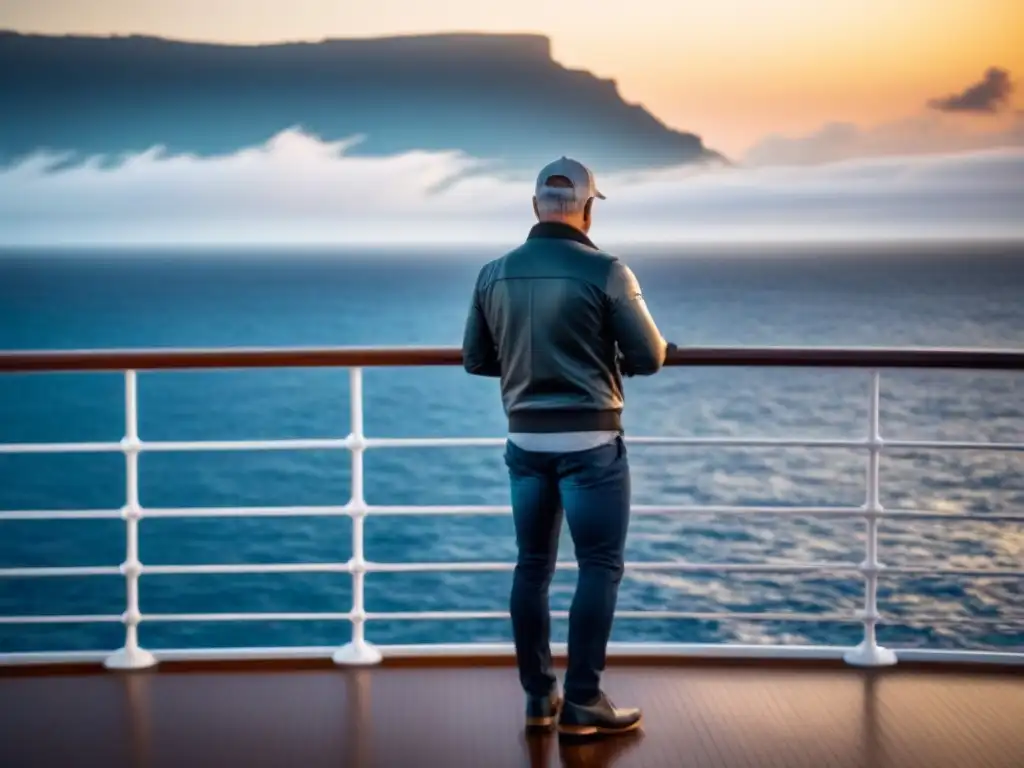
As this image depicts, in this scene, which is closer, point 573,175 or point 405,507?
point 573,175

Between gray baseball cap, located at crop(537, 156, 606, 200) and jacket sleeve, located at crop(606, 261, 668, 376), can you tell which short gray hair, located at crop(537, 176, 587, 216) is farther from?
jacket sleeve, located at crop(606, 261, 668, 376)

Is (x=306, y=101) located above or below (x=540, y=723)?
above

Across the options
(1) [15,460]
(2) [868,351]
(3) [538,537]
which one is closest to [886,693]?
(2) [868,351]

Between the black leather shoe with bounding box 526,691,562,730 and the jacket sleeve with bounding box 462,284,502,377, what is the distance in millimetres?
668

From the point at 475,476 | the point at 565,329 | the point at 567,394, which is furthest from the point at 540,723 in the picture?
the point at 475,476

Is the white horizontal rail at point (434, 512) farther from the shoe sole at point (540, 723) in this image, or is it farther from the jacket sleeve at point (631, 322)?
the jacket sleeve at point (631, 322)

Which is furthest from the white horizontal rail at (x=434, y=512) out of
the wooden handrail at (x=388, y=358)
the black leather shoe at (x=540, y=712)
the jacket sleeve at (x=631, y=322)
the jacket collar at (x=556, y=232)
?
the jacket collar at (x=556, y=232)

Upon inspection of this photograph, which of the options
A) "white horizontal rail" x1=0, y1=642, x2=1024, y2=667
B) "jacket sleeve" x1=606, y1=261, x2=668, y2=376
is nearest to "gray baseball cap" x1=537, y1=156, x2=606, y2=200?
"jacket sleeve" x1=606, y1=261, x2=668, y2=376

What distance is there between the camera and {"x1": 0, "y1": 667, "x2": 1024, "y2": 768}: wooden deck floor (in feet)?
9.32

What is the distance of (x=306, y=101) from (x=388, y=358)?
181ft

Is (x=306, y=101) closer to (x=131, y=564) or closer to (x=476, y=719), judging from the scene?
(x=131, y=564)

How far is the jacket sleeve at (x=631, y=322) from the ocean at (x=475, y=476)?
116 cm

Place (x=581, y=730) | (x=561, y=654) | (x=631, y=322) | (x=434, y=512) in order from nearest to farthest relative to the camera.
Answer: (x=631, y=322), (x=581, y=730), (x=434, y=512), (x=561, y=654)

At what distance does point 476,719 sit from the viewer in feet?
10.0
